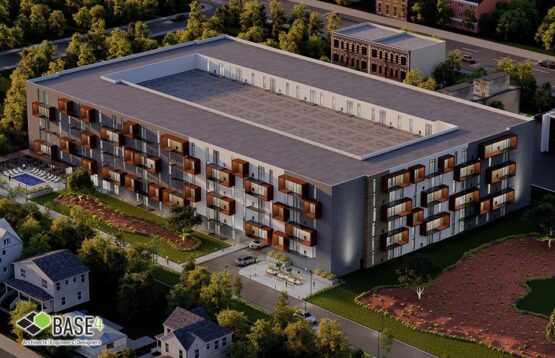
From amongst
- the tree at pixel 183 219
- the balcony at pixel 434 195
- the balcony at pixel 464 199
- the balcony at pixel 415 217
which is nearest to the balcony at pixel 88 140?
the tree at pixel 183 219

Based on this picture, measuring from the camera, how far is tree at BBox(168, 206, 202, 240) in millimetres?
155625

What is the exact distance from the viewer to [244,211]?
15625 cm

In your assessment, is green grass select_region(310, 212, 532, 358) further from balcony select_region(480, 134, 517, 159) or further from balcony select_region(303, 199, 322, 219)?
balcony select_region(480, 134, 517, 159)

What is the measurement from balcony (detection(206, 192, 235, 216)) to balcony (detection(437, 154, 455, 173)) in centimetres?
2411

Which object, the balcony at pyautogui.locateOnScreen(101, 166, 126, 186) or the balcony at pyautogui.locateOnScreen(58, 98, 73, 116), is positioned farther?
the balcony at pyautogui.locateOnScreen(58, 98, 73, 116)

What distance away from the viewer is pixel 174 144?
160625 mm

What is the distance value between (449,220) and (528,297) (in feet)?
55.9

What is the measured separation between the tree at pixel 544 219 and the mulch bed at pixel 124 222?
3940 cm

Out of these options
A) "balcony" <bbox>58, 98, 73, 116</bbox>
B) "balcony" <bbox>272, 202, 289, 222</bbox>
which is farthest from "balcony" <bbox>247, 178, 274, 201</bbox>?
"balcony" <bbox>58, 98, 73, 116</bbox>

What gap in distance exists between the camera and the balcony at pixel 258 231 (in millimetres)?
153500

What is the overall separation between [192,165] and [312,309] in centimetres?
2711

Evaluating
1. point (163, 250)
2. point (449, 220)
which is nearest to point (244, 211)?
point (163, 250)

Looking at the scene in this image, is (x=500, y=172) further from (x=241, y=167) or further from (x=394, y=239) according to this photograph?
(x=241, y=167)

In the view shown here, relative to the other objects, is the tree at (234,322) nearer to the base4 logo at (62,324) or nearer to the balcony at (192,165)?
the base4 logo at (62,324)
